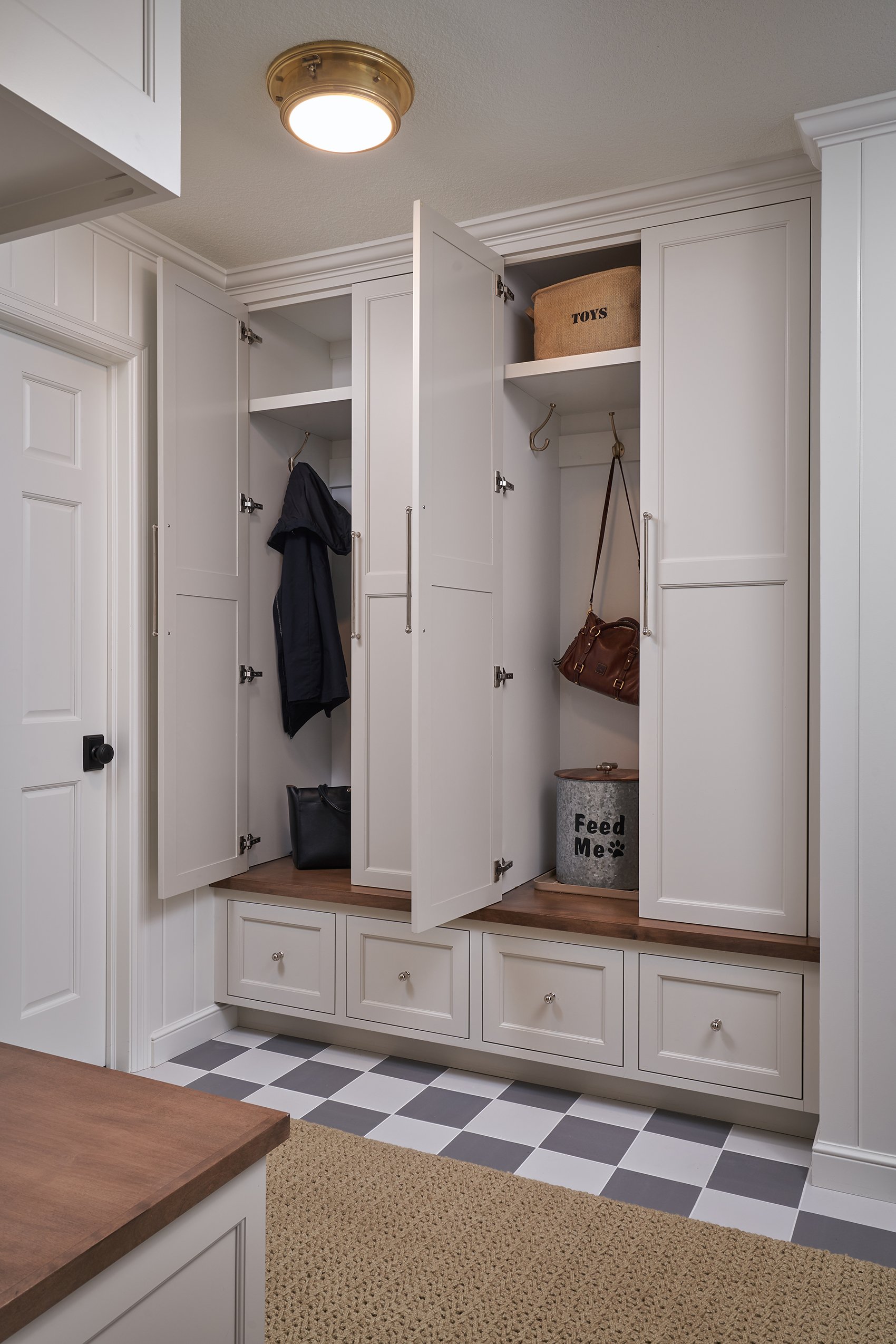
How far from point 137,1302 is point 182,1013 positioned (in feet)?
7.53

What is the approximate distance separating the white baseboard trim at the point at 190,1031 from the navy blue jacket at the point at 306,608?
0.97m

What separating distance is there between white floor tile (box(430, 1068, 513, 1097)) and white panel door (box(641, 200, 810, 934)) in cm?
69

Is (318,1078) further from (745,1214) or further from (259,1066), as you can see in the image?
(745,1214)

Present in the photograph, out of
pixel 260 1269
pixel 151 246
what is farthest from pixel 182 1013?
pixel 151 246

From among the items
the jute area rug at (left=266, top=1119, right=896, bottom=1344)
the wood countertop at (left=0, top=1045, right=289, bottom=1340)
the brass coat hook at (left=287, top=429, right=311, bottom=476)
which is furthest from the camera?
the brass coat hook at (left=287, top=429, right=311, bottom=476)

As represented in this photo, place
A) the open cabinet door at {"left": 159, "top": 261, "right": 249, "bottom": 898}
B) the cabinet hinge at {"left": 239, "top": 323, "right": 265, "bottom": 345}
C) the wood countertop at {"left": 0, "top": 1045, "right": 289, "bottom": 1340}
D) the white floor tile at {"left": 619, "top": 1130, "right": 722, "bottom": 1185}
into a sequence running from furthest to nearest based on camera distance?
1. the cabinet hinge at {"left": 239, "top": 323, "right": 265, "bottom": 345}
2. the open cabinet door at {"left": 159, "top": 261, "right": 249, "bottom": 898}
3. the white floor tile at {"left": 619, "top": 1130, "right": 722, "bottom": 1185}
4. the wood countertop at {"left": 0, "top": 1045, "right": 289, "bottom": 1340}

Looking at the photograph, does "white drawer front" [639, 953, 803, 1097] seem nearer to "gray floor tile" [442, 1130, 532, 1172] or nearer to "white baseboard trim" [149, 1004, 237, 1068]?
"gray floor tile" [442, 1130, 532, 1172]

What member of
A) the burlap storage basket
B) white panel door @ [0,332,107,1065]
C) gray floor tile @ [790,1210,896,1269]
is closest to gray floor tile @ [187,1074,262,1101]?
white panel door @ [0,332,107,1065]

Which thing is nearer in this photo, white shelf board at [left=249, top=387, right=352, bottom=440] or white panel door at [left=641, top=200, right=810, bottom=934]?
white panel door at [left=641, top=200, right=810, bottom=934]

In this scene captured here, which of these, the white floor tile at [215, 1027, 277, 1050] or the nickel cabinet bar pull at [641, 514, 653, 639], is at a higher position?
the nickel cabinet bar pull at [641, 514, 653, 639]

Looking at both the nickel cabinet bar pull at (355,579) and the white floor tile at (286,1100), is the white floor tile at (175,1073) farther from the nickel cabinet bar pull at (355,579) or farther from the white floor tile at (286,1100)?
the nickel cabinet bar pull at (355,579)

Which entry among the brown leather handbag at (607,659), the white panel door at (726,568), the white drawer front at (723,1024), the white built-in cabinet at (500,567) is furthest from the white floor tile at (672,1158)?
the brown leather handbag at (607,659)

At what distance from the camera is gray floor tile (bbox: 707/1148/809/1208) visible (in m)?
2.10

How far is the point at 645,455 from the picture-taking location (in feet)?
8.25
